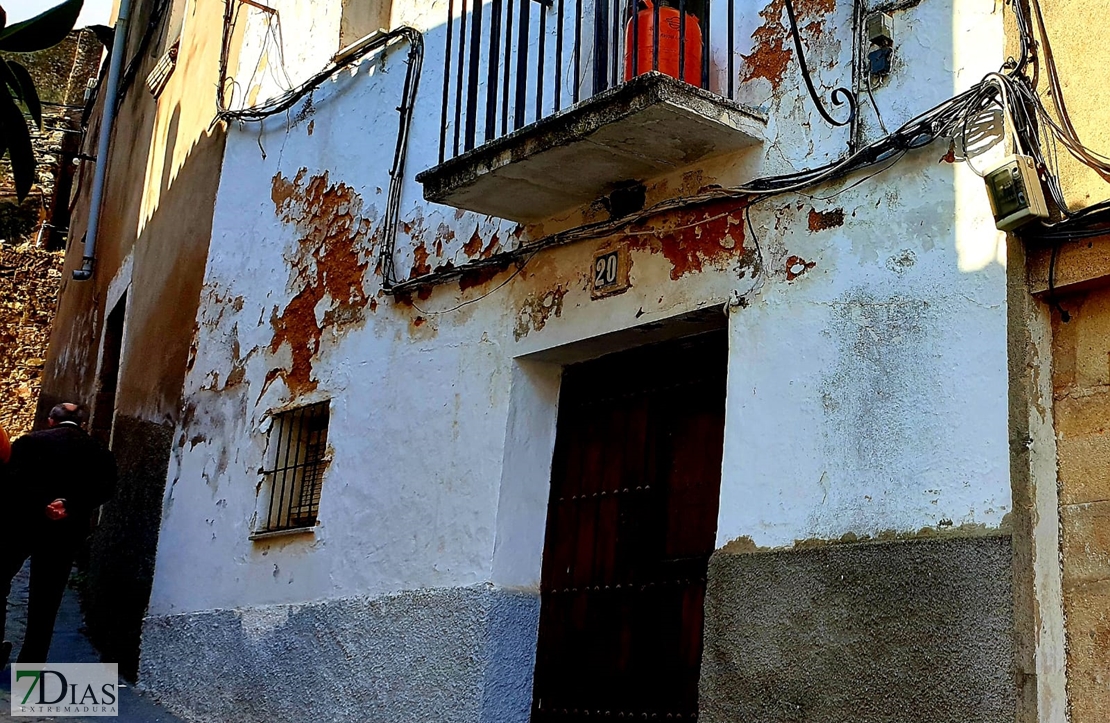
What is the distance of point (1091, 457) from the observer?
3.93 meters

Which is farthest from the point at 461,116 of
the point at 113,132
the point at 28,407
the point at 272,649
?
the point at 28,407

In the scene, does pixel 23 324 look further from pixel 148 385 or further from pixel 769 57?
pixel 769 57

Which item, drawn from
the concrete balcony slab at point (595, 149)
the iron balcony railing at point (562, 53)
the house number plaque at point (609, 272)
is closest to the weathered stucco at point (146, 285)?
the iron balcony railing at point (562, 53)

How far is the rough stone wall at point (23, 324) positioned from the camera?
49.4ft

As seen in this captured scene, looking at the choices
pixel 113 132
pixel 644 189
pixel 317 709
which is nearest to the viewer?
pixel 644 189

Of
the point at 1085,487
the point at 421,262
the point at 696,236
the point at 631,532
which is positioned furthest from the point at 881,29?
the point at 421,262

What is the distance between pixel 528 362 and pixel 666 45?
1607mm

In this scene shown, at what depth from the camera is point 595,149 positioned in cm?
505

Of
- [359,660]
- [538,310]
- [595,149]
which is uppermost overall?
[595,149]

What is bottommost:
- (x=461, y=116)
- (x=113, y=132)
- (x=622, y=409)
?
(x=622, y=409)

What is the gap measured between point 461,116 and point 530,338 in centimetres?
147

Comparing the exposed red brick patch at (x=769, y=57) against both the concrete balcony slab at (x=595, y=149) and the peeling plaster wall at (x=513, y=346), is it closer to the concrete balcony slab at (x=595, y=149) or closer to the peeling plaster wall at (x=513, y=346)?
the peeling plaster wall at (x=513, y=346)

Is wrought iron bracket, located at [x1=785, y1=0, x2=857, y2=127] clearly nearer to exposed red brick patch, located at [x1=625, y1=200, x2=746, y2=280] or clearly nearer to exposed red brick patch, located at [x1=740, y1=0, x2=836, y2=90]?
exposed red brick patch, located at [x1=740, y1=0, x2=836, y2=90]

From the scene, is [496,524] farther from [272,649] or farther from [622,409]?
[272,649]
